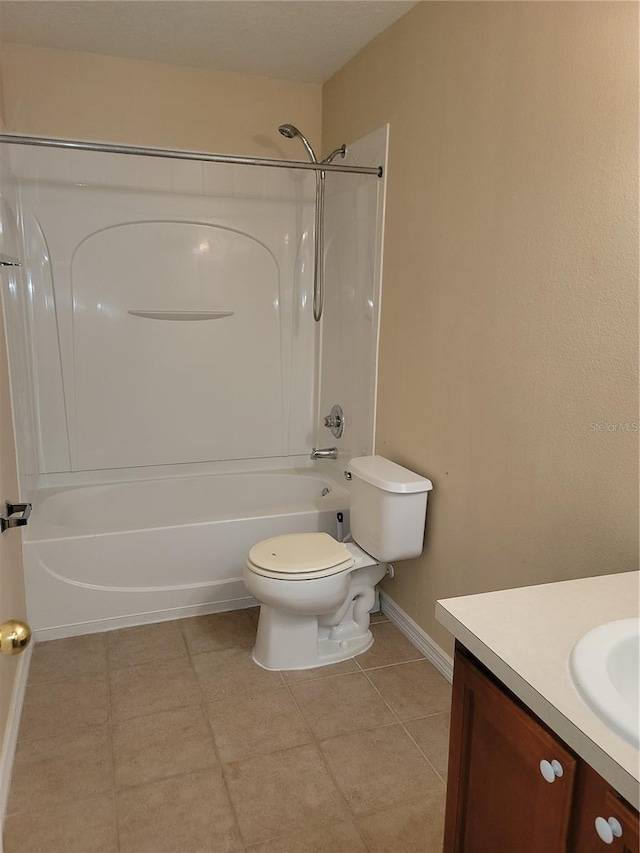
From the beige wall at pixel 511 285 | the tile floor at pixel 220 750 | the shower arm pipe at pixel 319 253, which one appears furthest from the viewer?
the shower arm pipe at pixel 319 253

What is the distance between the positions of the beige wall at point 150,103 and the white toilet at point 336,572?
1814mm

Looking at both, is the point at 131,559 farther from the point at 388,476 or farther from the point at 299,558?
the point at 388,476

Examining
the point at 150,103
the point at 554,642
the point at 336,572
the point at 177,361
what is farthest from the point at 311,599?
the point at 150,103

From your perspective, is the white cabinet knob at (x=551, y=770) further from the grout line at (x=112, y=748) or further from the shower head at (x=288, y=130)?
the shower head at (x=288, y=130)

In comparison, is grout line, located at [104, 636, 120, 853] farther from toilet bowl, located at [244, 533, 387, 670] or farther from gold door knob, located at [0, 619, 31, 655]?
gold door knob, located at [0, 619, 31, 655]

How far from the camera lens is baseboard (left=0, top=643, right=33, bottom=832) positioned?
170 centimetres

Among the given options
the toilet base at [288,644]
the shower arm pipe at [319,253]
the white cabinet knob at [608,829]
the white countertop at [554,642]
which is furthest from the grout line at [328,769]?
the shower arm pipe at [319,253]

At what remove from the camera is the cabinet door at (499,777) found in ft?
3.08

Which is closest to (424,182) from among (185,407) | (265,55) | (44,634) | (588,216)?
(588,216)

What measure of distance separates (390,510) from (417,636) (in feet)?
1.91

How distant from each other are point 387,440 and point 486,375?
2.54 ft

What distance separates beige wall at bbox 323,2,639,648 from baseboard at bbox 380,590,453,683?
0.05 meters

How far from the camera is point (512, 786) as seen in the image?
1039mm

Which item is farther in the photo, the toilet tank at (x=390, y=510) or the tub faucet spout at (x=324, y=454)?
the tub faucet spout at (x=324, y=454)
